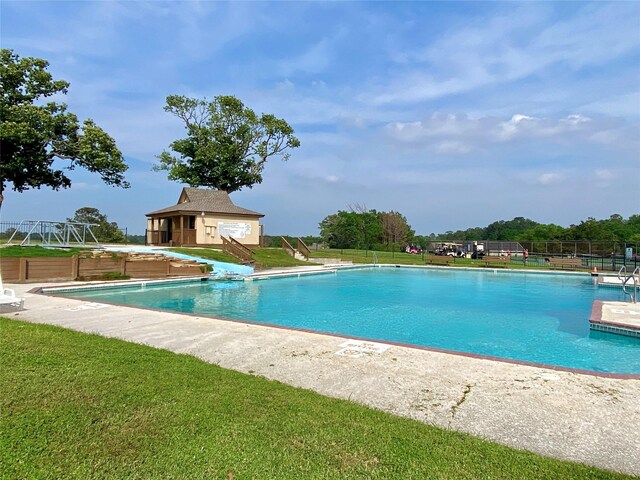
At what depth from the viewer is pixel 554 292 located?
1833 cm

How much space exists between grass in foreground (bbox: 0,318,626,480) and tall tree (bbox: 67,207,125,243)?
35.4 metres

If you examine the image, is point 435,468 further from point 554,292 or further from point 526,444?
point 554,292

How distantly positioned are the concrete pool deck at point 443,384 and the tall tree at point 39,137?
16.0 m

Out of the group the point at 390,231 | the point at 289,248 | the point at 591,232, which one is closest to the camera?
the point at 289,248

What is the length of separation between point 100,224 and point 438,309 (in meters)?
35.3

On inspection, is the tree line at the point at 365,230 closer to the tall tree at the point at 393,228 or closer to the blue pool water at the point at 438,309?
the tall tree at the point at 393,228

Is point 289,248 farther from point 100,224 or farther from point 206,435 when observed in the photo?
point 206,435

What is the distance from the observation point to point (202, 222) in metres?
28.7

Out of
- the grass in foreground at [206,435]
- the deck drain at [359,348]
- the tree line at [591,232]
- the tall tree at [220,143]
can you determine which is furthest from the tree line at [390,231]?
the grass in foreground at [206,435]

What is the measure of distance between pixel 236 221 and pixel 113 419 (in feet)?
91.5

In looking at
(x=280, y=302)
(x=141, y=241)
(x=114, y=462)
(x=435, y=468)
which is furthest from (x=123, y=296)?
(x=141, y=241)

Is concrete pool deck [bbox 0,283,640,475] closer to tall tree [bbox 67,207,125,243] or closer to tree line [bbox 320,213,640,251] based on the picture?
tall tree [bbox 67,207,125,243]

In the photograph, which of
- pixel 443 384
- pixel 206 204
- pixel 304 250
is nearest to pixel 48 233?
pixel 206 204

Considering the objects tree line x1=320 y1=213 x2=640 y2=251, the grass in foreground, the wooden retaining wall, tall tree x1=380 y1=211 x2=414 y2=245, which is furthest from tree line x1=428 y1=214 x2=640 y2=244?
the grass in foreground
